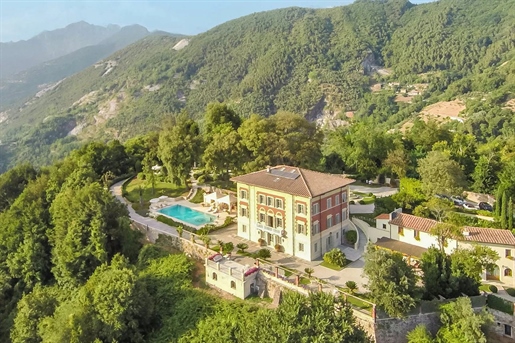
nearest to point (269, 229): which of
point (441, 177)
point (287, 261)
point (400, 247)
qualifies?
point (287, 261)

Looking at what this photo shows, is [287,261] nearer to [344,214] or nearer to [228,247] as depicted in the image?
[228,247]

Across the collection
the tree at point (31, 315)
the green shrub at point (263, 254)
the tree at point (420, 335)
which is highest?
the green shrub at point (263, 254)

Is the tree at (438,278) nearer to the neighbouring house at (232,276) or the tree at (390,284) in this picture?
the tree at (390,284)

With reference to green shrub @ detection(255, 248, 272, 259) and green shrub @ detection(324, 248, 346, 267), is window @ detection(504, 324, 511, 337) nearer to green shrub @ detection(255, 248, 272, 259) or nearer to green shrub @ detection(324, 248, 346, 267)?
green shrub @ detection(324, 248, 346, 267)

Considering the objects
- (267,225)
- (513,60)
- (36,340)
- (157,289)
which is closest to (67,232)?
(36,340)

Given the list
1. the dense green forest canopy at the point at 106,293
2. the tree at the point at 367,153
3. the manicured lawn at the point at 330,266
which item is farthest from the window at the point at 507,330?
the tree at the point at 367,153

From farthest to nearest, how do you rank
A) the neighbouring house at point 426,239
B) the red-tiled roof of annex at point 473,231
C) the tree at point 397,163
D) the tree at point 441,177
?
the tree at point 397,163 → the tree at point 441,177 → the red-tiled roof of annex at point 473,231 → the neighbouring house at point 426,239

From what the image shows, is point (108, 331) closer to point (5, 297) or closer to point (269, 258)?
point (269, 258)
